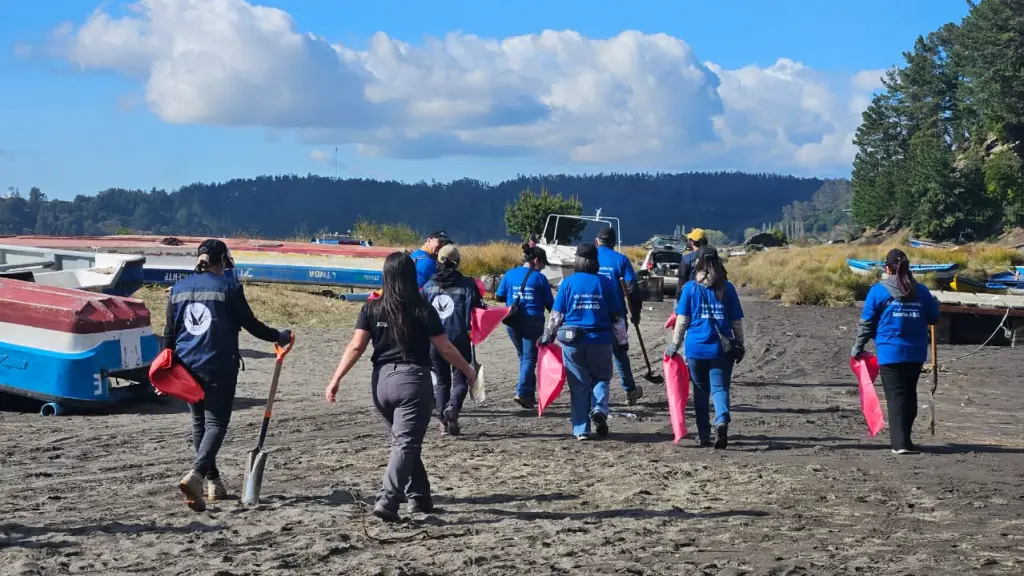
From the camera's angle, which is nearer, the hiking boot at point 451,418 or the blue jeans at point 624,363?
the hiking boot at point 451,418

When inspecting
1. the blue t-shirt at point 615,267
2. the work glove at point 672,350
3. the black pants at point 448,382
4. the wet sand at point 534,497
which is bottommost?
the wet sand at point 534,497

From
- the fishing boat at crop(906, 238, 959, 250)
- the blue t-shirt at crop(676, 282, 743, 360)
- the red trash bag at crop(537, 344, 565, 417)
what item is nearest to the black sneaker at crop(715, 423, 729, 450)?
the blue t-shirt at crop(676, 282, 743, 360)

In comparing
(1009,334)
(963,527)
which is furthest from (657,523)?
(1009,334)

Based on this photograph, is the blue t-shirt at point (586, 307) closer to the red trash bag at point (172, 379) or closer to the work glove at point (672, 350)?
the work glove at point (672, 350)

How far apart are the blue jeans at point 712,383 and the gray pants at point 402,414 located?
132 inches

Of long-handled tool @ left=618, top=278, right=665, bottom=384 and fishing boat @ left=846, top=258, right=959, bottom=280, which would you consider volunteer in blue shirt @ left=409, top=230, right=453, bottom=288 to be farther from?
fishing boat @ left=846, top=258, right=959, bottom=280

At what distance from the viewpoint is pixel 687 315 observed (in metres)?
9.62

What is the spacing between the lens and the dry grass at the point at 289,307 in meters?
21.5

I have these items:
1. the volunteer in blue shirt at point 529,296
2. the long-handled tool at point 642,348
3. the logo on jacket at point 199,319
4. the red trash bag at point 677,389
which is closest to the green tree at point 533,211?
the long-handled tool at point 642,348

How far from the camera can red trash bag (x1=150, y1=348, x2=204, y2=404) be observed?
7176mm

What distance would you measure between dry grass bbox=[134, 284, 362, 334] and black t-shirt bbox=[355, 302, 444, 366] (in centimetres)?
1356

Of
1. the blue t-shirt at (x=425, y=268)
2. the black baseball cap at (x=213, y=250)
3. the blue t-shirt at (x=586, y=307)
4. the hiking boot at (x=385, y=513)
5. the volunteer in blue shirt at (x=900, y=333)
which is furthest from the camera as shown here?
the blue t-shirt at (x=425, y=268)

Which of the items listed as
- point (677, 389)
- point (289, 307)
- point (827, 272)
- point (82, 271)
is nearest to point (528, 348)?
point (677, 389)

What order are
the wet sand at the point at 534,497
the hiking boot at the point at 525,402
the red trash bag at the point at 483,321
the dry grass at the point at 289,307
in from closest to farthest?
the wet sand at the point at 534,497 → the red trash bag at the point at 483,321 → the hiking boot at the point at 525,402 → the dry grass at the point at 289,307
